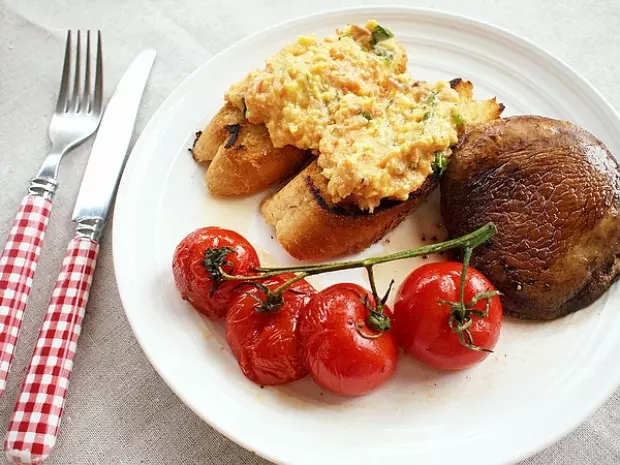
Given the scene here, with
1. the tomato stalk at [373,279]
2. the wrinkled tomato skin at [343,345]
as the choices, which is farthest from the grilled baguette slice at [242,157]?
the wrinkled tomato skin at [343,345]

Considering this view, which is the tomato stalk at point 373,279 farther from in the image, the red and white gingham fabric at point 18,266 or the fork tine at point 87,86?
the fork tine at point 87,86

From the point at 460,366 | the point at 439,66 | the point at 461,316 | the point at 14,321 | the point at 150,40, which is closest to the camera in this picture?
the point at 461,316

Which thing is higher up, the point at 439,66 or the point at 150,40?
the point at 439,66

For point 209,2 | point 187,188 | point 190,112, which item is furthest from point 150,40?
point 187,188

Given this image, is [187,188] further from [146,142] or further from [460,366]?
[460,366]

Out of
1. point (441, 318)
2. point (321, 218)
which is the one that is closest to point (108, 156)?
point (321, 218)

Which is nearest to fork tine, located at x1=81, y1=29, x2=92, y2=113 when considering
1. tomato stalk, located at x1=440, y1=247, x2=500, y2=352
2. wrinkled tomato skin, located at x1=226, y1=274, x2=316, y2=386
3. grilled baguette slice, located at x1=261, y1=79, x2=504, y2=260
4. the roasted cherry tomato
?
grilled baguette slice, located at x1=261, y1=79, x2=504, y2=260

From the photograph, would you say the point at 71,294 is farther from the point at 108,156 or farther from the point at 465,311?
the point at 465,311
